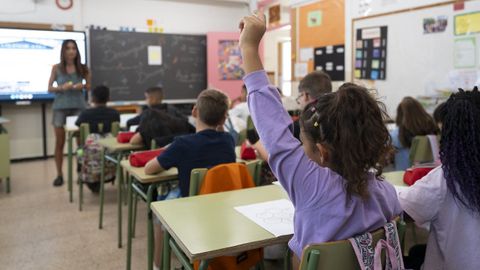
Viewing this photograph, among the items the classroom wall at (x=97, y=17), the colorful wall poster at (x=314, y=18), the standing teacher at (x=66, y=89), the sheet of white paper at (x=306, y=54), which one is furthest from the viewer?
the classroom wall at (x=97, y=17)

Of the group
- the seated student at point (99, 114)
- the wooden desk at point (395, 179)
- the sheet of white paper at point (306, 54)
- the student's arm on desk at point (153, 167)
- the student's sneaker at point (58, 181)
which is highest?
the sheet of white paper at point (306, 54)

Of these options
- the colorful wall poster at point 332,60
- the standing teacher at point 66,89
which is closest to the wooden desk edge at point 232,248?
the standing teacher at point 66,89

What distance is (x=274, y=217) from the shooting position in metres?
1.48

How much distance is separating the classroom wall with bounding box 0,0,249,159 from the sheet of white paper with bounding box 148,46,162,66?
0.35 metres

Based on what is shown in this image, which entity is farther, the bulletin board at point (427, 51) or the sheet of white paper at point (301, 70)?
the sheet of white paper at point (301, 70)

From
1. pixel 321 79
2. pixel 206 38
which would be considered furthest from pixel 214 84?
pixel 321 79

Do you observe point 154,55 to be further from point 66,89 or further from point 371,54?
point 371,54

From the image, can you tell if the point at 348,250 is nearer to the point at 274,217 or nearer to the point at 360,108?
the point at 360,108

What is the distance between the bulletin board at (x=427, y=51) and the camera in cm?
353

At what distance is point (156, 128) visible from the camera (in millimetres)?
3137

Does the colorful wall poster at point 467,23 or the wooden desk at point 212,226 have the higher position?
the colorful wall poster at point 467,23

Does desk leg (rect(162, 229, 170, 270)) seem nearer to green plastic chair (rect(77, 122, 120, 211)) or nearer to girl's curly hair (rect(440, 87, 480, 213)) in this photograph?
girl's curly hair (rect(440, 87, 480, 213))

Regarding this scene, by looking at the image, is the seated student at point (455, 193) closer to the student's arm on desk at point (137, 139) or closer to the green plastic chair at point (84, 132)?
the student's arm on desk at point (137, 139)

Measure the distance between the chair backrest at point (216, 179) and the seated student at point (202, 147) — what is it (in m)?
0.26
